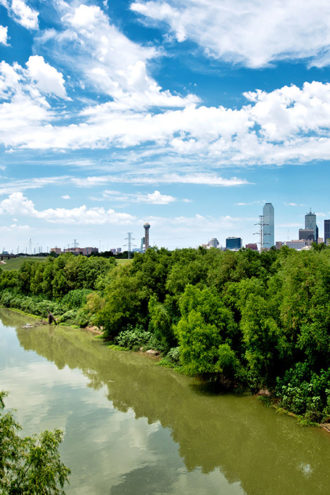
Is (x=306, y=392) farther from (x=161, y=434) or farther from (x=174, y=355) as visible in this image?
(x=174, y=355)

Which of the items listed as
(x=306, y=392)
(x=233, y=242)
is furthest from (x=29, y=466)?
(x=233, y=242)

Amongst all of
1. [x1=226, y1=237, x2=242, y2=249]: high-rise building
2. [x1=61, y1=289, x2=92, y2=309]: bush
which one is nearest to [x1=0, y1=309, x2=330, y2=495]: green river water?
[x1=61, y1=289, x2=92, y2=309]: bush

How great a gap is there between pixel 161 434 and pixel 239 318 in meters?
9.29

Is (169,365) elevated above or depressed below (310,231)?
below

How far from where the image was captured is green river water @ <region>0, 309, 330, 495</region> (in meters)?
15.2

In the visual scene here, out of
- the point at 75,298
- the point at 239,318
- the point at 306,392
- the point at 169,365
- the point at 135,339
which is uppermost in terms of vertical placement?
the point at 239,318

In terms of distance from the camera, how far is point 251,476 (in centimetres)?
1573

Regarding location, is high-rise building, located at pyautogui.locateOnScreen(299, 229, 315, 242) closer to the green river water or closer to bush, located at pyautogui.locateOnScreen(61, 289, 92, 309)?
bush, located at pyautogui.locateOnScreen(61, 289, 92, 309)

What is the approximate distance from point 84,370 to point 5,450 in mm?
22942

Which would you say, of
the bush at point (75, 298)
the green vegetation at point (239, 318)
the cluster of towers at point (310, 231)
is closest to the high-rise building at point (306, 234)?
the cluster of towers at point (310, 231)

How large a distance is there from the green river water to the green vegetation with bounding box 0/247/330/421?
181cm

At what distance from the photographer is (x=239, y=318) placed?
84.9 feet

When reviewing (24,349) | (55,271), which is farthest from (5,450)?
(55,271)

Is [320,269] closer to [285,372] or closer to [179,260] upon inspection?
[285,372]
